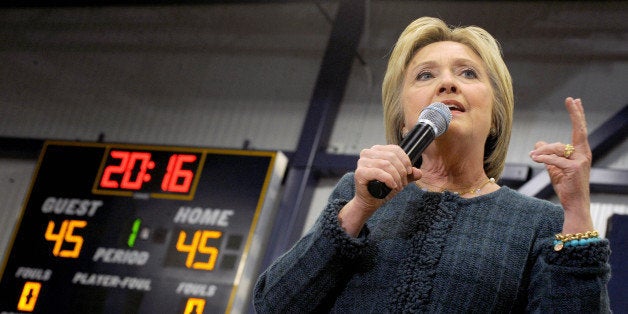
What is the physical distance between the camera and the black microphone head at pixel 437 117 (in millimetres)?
1397

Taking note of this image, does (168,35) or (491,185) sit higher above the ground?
(168,35)

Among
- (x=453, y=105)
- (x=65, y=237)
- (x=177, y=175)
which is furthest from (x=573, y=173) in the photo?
(x=65, y=237)

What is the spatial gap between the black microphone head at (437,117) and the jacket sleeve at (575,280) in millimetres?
263

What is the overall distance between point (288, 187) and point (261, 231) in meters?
0.67

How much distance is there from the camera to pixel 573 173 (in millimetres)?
1300

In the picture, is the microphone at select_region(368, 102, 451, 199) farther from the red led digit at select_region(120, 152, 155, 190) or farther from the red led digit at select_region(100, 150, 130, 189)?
the red led digit at select_region(100, 150, 130, 189)

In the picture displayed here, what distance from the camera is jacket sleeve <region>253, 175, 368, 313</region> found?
1.34 meters

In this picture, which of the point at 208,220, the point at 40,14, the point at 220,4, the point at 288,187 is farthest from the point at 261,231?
the point at 40,14

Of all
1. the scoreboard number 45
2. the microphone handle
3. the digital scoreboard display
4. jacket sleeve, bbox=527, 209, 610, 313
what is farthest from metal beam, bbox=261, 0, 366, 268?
jacket sleeve, bbox=527, 209, 610, 313

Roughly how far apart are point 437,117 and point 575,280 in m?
0.33

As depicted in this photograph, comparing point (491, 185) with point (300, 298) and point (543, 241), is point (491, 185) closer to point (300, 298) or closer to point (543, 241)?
point (543, 241)

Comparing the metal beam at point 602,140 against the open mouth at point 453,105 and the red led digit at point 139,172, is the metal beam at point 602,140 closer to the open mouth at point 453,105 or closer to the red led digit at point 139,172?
the red led digit at point 139,172

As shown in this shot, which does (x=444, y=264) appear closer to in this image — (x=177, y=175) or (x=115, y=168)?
(x=177, y=175)

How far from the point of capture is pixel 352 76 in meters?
6.23
